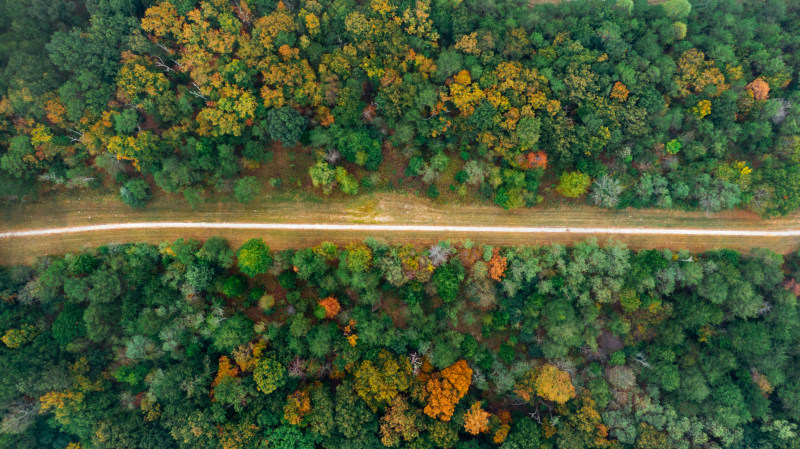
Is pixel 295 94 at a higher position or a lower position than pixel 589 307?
higher

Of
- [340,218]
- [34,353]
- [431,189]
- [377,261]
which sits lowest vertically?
[34,353]

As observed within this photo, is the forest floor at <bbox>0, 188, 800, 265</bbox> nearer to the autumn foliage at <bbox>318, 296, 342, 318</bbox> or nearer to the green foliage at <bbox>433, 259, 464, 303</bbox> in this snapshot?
the green foliage at <bbox>433, 259, 464, 303</bbox>

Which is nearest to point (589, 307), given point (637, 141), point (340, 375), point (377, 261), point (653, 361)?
point (653, 361)

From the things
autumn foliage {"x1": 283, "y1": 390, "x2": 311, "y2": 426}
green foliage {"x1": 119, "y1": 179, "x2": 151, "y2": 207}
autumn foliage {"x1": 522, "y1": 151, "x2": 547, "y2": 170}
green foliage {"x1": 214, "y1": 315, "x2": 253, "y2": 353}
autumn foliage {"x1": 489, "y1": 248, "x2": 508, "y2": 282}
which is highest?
autumn foliage {"x1": 522, "y1": 151, "x2": 547, "y2": 170}

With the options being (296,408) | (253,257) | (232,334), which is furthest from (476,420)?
(253,257)

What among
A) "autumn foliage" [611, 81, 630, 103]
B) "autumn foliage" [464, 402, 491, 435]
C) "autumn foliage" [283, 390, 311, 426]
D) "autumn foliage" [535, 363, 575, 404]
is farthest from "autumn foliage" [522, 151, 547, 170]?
"autumn foliage" [283, 390, 311, 426]

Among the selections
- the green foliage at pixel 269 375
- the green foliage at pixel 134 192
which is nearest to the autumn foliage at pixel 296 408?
the green foliage at pixel 269 375

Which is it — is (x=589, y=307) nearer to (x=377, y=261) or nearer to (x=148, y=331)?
(x=377, y=261)
